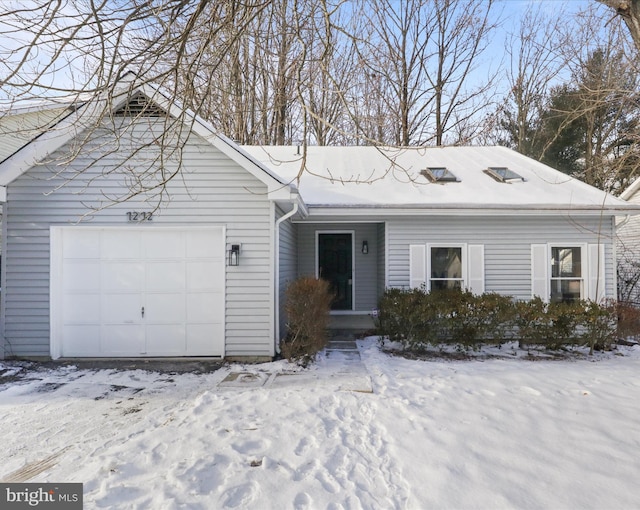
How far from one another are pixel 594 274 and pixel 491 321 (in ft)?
9.80

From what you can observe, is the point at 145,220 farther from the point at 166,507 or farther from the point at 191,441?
the point at 166,507

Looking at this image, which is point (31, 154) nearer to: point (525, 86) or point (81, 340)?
point (81, 340)

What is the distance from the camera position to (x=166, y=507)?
102 inches

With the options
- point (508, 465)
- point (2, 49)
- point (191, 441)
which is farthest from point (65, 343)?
point (508, 465)

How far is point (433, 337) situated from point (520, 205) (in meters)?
3.26

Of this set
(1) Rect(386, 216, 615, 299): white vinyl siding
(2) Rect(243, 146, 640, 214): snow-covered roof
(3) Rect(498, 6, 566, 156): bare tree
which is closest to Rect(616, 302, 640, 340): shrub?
(1) Rect(386, 216, 615, 299): white vinyl siding

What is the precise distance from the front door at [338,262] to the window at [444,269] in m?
2.36

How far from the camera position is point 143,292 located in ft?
20.9

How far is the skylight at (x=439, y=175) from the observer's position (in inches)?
350

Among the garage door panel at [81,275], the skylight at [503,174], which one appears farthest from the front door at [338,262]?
the garage door panel at [81,275]

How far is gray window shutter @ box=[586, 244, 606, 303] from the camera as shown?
7980 mm

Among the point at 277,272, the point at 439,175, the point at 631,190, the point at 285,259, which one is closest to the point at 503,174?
the point at 439,175

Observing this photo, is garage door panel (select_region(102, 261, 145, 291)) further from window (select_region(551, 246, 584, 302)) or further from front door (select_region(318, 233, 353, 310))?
window (select_region(551, 246, 584, 302))

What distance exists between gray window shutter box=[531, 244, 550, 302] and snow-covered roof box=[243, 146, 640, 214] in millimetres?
921
